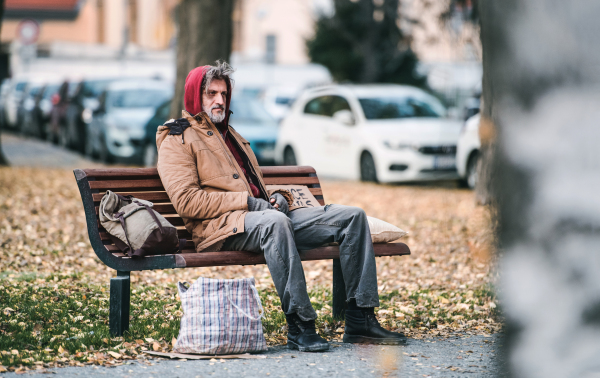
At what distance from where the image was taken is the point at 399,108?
14.6 meters

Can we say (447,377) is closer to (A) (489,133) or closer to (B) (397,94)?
(A) (489,133)

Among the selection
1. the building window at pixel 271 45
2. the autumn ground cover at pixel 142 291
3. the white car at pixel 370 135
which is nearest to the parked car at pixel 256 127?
the white car at pixel 370 135

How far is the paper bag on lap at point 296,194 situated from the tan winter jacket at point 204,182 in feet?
0.64

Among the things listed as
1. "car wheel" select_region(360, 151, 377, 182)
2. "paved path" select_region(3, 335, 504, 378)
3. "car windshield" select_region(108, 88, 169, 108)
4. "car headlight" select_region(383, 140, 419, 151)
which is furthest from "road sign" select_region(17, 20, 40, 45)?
"paved path" select_region(3, 335, 504, 378)

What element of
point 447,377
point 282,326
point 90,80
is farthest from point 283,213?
point 90,80

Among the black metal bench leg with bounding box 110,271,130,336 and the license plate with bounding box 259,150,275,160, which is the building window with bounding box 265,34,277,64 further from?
the black metal bench leg with bounding box 110,271,130,336

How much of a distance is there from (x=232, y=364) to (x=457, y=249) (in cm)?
435

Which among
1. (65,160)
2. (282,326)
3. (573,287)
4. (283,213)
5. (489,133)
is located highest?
(489,133)

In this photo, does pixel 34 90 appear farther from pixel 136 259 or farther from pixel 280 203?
pixel 136 259

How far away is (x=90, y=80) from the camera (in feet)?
68.5

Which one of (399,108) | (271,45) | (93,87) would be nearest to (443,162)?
(399,108)

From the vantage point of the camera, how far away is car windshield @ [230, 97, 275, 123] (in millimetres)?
15797

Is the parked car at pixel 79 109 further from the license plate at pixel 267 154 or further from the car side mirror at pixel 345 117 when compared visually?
the car side mirror at pixel 345 117

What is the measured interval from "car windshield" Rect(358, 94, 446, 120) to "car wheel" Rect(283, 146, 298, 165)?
5.18 feet
